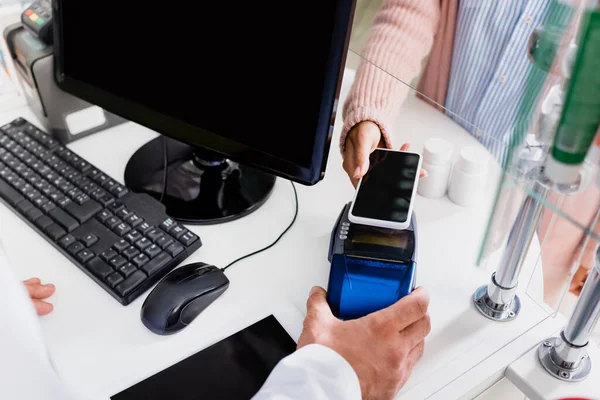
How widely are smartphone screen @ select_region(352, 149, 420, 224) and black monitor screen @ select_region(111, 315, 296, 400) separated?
0.17 meters

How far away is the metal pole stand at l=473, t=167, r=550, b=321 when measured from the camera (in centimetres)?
53

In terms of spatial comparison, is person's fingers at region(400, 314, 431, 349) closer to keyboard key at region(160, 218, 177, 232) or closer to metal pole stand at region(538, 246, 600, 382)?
metal pole stand at region(538, 246, 600, 382)

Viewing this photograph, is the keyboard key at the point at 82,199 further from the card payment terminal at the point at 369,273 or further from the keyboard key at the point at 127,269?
the card payment terminal at the point at 369,273

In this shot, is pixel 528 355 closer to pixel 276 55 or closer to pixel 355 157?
pixel 355 157

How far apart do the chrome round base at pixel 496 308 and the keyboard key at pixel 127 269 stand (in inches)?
16.4

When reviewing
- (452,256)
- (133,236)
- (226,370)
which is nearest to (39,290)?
(133,236)

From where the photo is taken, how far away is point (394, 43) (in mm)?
960

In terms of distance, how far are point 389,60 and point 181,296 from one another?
559 millimetres

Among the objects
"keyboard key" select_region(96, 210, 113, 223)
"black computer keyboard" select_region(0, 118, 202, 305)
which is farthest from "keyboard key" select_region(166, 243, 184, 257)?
"keyboard key" select_region(96, 210, 113, 223)

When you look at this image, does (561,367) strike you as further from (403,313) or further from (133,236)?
(133,236)

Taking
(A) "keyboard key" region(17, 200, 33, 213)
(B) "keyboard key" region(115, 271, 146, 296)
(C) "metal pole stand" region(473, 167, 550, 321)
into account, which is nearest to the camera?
(C) "metal pole stand" region(473, 167, 550, 321)

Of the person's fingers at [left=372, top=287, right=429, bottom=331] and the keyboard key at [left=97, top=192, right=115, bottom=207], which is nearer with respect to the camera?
the person's fingers at [left=372, top=287, right=429, bottom=331]

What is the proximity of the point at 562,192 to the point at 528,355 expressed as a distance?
0.90 feet

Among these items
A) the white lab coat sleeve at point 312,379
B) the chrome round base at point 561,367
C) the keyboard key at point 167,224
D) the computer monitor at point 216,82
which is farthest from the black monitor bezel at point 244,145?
the chrome round base at point 561,367
